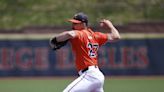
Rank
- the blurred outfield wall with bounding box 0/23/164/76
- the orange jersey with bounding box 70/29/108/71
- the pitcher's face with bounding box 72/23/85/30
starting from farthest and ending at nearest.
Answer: the blurred outfield wall with bounding box 0/23/164/76 < the pitcher's face with bounding box 72/23/85/30 < the orange jersey with bounding box 70/29/108/71

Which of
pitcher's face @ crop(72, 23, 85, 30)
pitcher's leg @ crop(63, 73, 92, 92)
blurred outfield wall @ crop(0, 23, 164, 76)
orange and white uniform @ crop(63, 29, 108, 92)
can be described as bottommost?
blurred outfield wall @ crop(0, 23, 164, 76)

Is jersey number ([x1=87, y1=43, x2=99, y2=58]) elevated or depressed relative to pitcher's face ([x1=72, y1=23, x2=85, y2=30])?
depressed

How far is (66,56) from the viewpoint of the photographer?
869 inches

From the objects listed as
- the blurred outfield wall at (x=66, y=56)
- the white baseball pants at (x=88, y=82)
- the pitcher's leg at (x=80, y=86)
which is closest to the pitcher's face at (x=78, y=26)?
the white baseball pants at (x=88, y=82)

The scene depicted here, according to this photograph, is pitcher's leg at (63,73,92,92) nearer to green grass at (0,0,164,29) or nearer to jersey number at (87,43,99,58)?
jersey number at (87,43,99,58)

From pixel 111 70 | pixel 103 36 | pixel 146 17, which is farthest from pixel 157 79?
pixel 103 36

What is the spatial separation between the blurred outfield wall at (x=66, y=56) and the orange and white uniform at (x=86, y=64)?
1333 centimetres

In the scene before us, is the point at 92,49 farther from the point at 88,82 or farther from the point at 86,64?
the point at 88,82

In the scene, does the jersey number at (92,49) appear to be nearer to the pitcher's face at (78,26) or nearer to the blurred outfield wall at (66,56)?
the pitcher's face at (78,26)

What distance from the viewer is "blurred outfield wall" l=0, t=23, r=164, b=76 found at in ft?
71.9

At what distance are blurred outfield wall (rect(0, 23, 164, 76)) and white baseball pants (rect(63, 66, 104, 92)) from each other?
44.0 ft

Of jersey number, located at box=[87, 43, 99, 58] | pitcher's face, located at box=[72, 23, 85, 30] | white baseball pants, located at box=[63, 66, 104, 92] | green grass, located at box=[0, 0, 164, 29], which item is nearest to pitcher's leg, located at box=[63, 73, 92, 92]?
white baseball pants, located at box=[63, 66, 104, 92]

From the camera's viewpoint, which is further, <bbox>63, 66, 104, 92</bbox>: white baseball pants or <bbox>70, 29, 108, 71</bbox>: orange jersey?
<bbox>70, 29, 108, 71</bbox>: orange jersey

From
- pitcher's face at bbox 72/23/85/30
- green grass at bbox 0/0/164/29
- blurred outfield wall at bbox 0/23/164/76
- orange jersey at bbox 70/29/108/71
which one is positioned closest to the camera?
orange jersey at bbox 70/29/108/71
